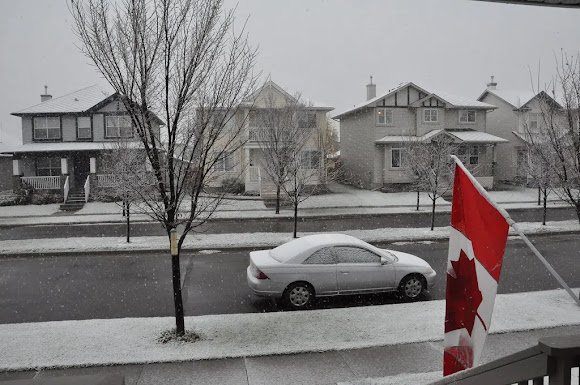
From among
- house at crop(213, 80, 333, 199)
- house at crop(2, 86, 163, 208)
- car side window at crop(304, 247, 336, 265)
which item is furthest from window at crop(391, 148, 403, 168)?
car side window at crop(304, 247, 336, 265)

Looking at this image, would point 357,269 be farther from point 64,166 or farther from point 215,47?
point 64,166

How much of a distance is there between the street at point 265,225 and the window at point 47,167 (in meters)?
11.7

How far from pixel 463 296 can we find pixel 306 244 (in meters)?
7.35

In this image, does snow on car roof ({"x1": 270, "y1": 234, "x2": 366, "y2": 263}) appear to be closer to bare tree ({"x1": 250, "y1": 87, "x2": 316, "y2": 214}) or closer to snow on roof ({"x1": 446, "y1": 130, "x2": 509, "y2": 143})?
bare tree ({"x1": 250, "y1": 87, "x2": 316, "y2": 214})

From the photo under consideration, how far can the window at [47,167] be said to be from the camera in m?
33.9

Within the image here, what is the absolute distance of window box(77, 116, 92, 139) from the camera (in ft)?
112

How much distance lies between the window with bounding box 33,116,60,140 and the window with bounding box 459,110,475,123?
29790 millimetres

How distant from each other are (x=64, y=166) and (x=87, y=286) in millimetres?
22341

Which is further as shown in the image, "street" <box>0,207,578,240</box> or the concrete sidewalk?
"street" <box>0,207,578,240</box>

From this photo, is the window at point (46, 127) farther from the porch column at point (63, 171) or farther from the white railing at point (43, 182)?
the white railing at point (43, 182)

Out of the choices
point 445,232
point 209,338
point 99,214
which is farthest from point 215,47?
point 99,214

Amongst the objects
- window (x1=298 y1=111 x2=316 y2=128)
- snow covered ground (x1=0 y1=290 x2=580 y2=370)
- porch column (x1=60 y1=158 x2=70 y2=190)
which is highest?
Answer: window (x1=298 y1=111 x2=316 y2=128)

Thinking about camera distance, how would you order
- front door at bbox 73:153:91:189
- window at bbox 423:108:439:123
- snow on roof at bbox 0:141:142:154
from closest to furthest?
1. snow on roof at bbox 0:141:142:154
2. front door at bbox 73:153:91:189
3. window at bbox 423:108:439:123

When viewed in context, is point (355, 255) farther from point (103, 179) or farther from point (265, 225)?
point (103, 179)
